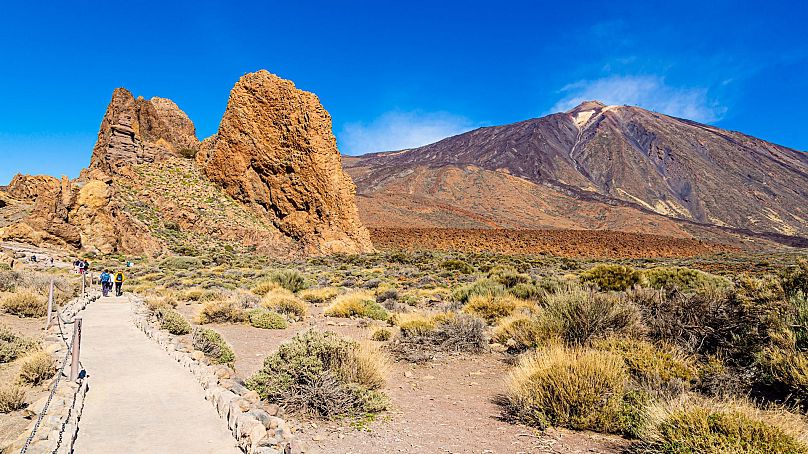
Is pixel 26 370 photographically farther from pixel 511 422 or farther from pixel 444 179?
pixel 444 179

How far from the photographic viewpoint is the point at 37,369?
6.28 m

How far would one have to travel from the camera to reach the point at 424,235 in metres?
58.1

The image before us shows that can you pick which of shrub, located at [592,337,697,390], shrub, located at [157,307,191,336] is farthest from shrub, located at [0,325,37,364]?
shrub, located at [592,337,697,390]

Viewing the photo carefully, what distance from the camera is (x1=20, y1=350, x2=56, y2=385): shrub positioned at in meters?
6.17

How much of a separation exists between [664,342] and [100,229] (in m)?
32.9

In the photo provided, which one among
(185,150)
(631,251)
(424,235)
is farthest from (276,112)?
(631,251)

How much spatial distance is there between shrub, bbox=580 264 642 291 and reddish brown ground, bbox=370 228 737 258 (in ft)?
113

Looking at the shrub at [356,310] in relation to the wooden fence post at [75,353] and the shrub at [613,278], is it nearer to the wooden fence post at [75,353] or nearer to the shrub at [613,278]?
the wooden fence post at [75,353]

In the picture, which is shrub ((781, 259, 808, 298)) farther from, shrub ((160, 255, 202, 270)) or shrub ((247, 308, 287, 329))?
shrub ((160, 255, 202, 270))

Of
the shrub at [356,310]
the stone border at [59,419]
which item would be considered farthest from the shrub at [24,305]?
the shrub at [356,310]

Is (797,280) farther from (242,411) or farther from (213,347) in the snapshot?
(213,347)

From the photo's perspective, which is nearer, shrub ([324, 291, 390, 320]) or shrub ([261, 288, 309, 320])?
shrub ([324, 291, 390, 320])

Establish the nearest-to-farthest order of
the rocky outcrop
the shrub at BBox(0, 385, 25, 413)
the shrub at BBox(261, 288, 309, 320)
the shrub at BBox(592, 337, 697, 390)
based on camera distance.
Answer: the shrub at BBox(0, 385, 25, 413), the shrub at BBox(592, 337, 697, 390), the shrub at BBox(261, 288, 309, 320), the rocky outcrop

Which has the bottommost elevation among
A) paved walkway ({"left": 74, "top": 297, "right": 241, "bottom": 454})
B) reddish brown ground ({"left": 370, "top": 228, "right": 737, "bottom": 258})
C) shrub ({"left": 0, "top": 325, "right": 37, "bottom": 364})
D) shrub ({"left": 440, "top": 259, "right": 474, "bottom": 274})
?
paved walkway ({"left": 74, "top": 297, "right": 241, "bottom": 454})
